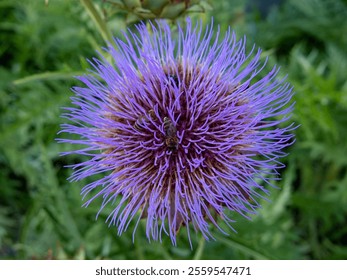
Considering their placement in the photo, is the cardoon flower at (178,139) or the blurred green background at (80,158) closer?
the cardoon flower at (178,139)

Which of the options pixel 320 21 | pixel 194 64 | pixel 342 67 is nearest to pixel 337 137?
pixel 342 67

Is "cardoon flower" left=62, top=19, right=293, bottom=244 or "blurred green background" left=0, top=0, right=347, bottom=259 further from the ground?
"blurred green background" left=0, top=0, right=347, bottom=259

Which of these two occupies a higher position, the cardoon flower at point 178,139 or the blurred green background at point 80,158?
the blurred green background at point 80,158

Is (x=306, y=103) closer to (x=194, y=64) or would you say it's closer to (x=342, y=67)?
(x=342, y=67)

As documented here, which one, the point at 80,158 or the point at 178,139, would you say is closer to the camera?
the point at 178,139

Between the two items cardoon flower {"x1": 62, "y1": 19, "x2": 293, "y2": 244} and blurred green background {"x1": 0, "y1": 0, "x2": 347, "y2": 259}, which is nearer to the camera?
cardoon flower {"x1": 62, "y1": 19, "x2": 293, "y2": 244}

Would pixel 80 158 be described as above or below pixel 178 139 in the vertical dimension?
above
